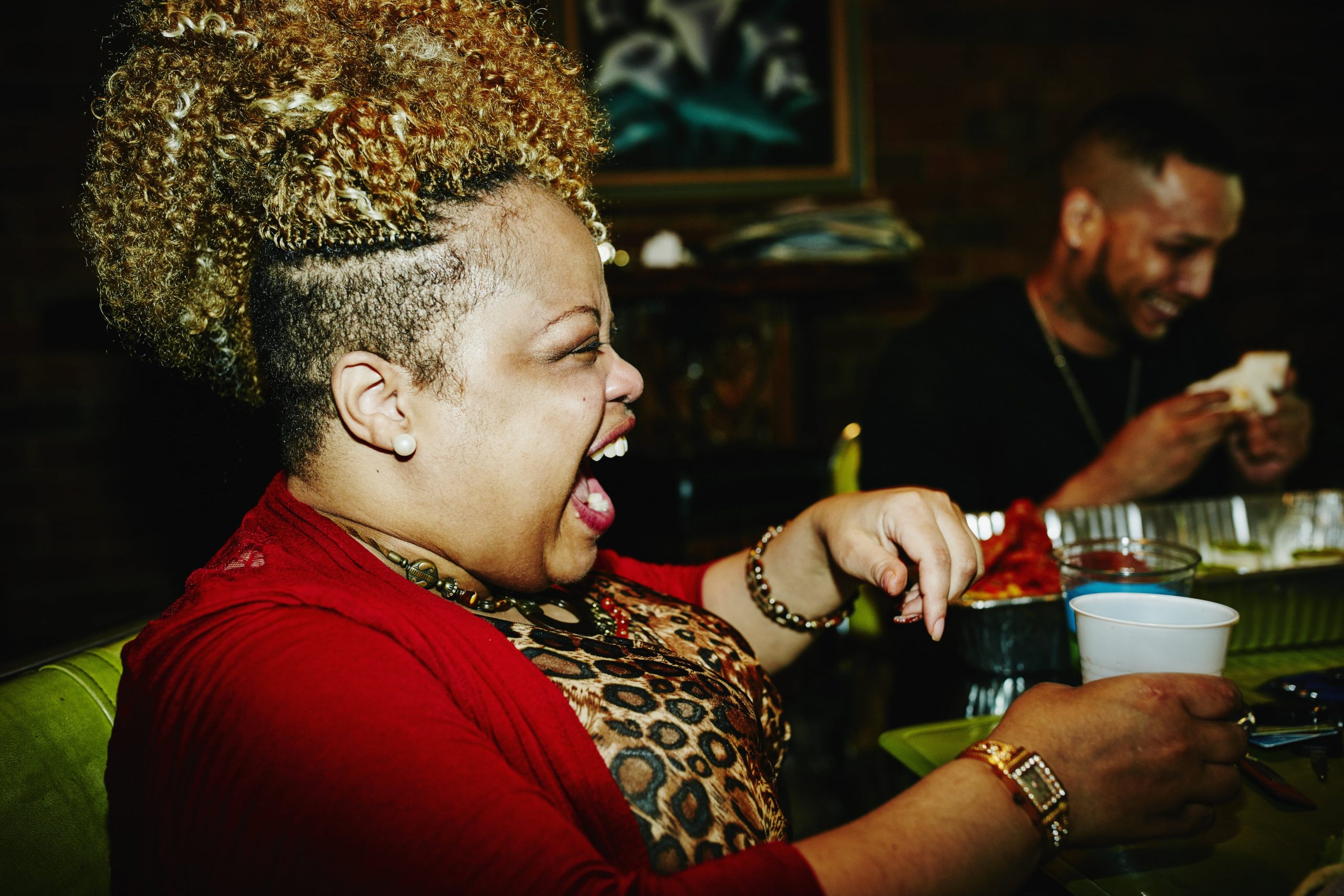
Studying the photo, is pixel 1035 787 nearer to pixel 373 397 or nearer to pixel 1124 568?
pixel 1124 568

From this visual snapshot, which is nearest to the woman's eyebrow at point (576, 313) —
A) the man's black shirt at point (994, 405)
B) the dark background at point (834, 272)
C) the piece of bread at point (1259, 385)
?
the man's black shirt at point (994, 405)

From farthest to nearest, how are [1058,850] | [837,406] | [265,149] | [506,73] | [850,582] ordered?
[837,406] → [850,582] → [506,73] → [265,149] → [1058,850]

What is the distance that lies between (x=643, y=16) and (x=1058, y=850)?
10.1ft

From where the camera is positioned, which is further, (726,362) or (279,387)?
(726,362)

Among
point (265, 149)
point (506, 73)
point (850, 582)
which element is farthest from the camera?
point (850, 582)

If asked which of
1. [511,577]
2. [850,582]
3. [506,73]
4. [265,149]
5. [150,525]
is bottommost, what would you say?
[150,525]

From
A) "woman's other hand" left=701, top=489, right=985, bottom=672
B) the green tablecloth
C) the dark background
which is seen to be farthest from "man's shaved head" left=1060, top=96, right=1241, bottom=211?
the green tablecloth

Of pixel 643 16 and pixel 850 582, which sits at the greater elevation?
pixel 643 16

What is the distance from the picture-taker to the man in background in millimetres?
2201

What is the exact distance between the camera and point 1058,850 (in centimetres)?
82

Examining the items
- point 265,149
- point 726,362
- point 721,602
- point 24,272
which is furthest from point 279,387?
point 24,272

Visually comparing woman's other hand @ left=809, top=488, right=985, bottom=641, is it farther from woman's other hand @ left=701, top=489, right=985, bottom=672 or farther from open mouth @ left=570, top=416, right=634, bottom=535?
open mouth @ left=570, top=416, right=634, bottom=535

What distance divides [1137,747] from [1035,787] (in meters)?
0.12

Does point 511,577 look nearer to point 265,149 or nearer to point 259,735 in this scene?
point 259,735
